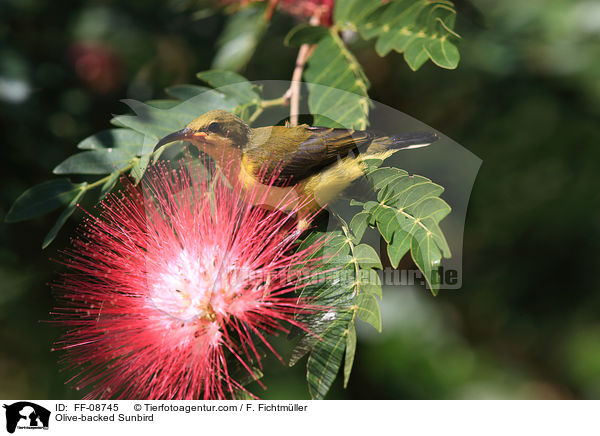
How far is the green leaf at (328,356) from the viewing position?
51 cm

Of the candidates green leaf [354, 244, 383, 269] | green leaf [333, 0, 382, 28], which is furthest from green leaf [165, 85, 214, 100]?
green leaf [354, 244, 383, 269]

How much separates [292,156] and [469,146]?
1.72 ft

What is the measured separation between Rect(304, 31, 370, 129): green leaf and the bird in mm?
47

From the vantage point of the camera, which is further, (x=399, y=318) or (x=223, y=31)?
(x=223, y=31)

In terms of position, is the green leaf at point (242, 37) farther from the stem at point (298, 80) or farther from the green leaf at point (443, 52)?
the green leaf at point (443, 52)

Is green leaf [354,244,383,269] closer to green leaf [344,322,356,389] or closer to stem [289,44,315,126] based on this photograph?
green leaf [344,322,356,389]

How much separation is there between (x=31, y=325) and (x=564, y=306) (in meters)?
1.12

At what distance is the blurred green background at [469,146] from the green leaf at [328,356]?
1.10 ft

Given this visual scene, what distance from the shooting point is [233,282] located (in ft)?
1.71

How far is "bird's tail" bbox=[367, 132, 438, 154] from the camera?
536 millimetres

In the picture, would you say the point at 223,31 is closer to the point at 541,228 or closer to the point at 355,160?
the point at 355,160

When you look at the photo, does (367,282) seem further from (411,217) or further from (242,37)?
(242,37)

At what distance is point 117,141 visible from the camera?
65 centimetres

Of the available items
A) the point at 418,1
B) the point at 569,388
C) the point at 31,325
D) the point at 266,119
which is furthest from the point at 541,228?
the point at 31,325
